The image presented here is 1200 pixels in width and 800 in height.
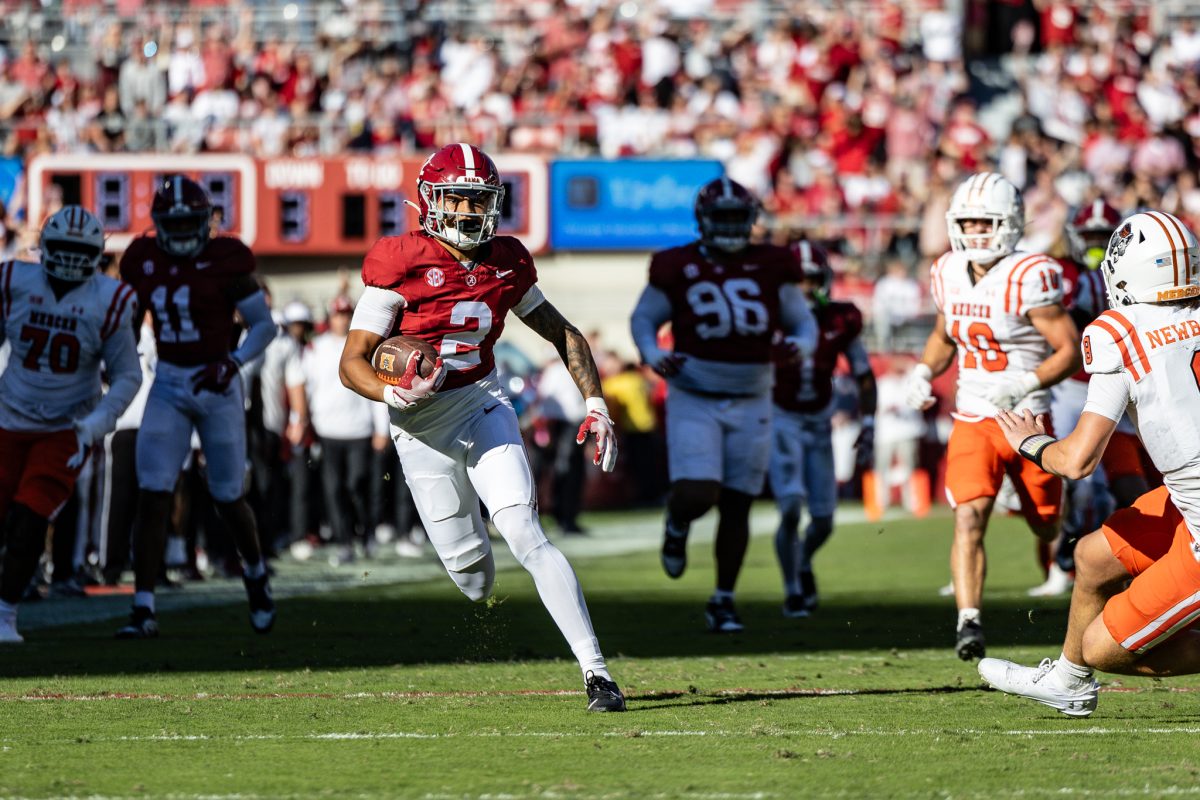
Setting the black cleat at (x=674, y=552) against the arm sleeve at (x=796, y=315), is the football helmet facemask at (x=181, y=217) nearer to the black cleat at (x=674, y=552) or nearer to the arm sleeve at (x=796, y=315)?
the black cleat at (x=674, y=552)

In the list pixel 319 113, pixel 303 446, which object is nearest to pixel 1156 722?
pixel 303 446

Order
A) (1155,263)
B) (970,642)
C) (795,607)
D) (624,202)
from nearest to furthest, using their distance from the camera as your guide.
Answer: (1155,263) < (970,642) < (795,607) < (624,202)

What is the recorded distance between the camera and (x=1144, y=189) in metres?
22.1

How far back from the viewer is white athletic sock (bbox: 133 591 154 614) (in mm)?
9023

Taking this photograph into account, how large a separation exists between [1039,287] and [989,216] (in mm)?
384

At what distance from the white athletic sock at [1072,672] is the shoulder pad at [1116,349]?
0.94 m

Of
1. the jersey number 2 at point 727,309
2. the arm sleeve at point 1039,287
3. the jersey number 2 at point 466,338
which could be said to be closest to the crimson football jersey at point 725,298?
the jersey number 2 at point 727,309

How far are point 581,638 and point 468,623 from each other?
3674 mm

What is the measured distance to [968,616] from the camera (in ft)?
25.7

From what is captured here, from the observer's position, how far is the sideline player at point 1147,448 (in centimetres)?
569

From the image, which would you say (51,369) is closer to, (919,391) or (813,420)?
(919,391)

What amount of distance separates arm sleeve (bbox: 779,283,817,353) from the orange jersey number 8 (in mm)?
1421

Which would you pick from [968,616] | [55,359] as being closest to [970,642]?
[968,616]

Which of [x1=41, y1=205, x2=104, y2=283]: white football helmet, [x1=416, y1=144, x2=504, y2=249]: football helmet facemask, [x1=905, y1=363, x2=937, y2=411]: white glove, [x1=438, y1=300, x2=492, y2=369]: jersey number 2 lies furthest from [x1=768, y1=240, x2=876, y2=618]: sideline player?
[x1=416, y1=144, x2=504, y2=249]: football helmet facemask
